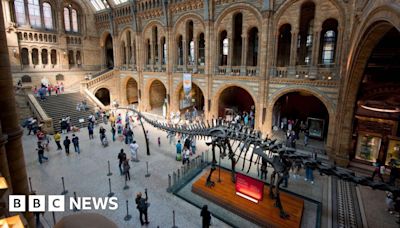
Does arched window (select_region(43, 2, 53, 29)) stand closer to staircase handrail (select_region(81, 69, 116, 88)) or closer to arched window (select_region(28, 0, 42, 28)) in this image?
arched window (select_region(28, 0, 42, 28))

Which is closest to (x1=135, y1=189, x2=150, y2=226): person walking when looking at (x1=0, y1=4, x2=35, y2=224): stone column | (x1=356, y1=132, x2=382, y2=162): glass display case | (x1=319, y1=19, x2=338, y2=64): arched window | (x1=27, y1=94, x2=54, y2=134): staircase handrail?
(x1=0, y1=4, x2=35, y2=224): stone column

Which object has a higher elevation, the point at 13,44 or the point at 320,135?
the point at 13,44

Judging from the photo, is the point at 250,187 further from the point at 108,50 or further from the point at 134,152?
the point at 108,50

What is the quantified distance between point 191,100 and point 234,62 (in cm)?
660

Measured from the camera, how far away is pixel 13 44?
20688 millimetres

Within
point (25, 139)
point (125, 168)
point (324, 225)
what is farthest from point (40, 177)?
point (324, 225)

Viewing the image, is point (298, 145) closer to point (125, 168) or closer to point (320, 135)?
point (320, 135)

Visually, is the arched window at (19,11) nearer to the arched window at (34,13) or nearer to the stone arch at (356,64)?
the arched window at (34,13)

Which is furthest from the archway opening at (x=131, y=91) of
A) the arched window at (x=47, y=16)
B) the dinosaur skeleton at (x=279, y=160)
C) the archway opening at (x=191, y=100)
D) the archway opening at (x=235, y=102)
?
the dinosaur skeleton at (x=279, y=160)

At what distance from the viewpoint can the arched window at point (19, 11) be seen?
20.9m

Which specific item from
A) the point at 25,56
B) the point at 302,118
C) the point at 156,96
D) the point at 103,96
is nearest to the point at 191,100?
the point at 156,96

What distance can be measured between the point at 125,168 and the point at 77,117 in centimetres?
1229

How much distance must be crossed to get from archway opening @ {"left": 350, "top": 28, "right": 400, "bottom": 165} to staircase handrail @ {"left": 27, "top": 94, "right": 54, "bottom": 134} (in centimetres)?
2006

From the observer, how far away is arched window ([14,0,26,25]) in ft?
68.6
